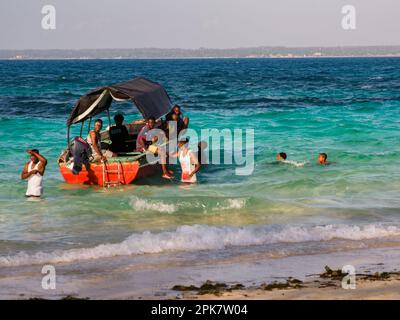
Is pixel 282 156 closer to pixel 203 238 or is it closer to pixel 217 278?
pixel 203 238

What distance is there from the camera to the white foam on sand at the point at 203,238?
1230 cm

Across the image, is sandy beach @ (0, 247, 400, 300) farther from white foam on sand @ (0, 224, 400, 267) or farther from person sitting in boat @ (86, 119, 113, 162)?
person sitting in boat @ (86, 119, 113, 162)

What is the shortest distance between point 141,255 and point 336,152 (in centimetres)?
1424

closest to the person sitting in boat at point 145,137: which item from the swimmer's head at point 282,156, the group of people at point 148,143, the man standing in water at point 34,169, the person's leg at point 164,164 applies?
the group of people at point 148,143

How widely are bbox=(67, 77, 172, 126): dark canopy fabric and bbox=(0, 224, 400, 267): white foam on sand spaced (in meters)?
5.59

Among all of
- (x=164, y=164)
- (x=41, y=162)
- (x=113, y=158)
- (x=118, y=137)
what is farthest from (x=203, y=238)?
(x=118, y=137)

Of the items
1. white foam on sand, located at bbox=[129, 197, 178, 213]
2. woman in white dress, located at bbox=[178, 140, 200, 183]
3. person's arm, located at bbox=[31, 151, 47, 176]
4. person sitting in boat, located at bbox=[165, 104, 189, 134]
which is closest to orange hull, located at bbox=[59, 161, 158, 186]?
woman in white dress, located at bbox=[178, 140, 200, 183]

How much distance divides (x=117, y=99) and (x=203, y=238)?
22.2ft

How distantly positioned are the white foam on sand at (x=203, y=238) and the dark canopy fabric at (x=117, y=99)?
559 cm

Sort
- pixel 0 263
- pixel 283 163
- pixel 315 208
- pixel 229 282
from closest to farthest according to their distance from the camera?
pixel 229 282 → pixel 0 263 → pixel 315 208 → pixel 283 163

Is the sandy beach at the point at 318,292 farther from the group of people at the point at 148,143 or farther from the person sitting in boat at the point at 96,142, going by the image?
the person sitting in boat at the point at 96,142
